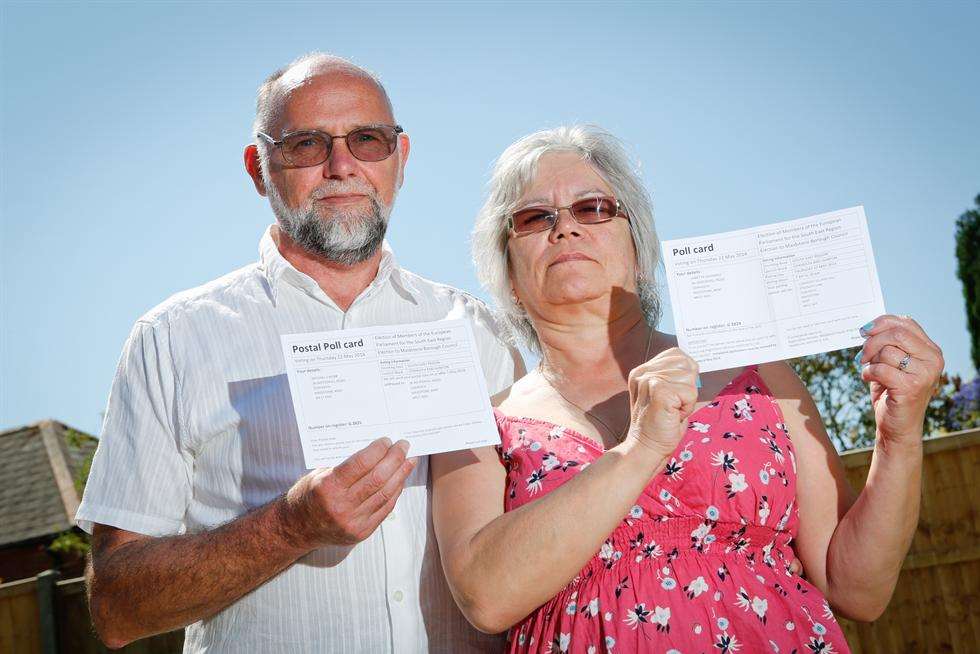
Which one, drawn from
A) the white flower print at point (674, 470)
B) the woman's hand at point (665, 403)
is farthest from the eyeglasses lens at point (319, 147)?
the white flower print at point (674, 470)

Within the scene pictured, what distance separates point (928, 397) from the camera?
8.09 feet

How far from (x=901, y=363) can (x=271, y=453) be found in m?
1.89

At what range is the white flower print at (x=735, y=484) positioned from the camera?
259cm

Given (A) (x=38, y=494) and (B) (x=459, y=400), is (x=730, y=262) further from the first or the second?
(A) (x=38, y=494)

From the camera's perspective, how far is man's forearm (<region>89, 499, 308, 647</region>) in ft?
8.41

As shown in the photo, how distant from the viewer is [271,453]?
2922 mm

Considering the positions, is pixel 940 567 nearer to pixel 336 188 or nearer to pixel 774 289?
pixel 774 289

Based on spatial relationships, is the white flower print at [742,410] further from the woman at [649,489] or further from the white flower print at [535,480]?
the white flower print at [535,480]

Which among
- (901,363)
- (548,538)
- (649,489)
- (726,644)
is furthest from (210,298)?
(901,363)

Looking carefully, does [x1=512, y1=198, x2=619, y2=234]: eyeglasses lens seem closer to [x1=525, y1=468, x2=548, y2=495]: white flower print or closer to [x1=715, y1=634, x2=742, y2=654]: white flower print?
[x1=525, y1=468, x2=548, y2=495]: white flower print

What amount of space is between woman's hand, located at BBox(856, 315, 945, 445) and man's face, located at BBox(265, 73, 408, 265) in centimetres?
167

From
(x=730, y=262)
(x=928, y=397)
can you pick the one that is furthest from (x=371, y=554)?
(x=928, y=397)

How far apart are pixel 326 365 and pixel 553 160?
3.95 ft

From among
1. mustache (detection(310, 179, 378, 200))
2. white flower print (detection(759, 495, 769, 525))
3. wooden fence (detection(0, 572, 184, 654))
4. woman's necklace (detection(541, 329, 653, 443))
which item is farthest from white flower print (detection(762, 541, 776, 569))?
wooden fence (detection(0, 572, 184, 654))
